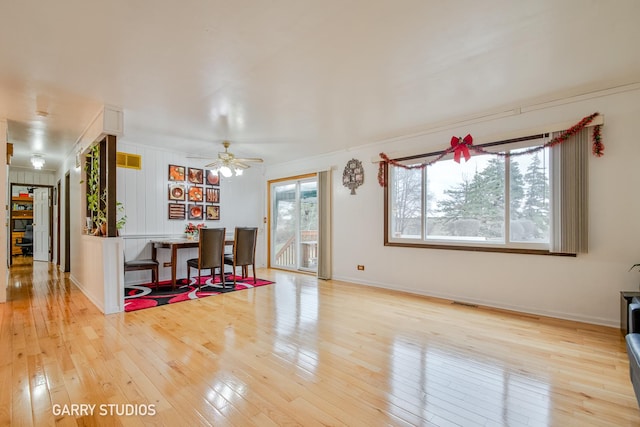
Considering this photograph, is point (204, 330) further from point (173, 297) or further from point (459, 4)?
point (459, 4)

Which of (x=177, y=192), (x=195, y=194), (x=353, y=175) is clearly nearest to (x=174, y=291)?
(x=177, y=192)

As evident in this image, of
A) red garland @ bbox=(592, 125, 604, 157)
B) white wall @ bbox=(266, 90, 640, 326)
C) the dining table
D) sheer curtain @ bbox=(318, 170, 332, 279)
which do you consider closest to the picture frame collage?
the dining table

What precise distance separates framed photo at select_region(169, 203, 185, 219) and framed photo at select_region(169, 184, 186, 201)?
13cm

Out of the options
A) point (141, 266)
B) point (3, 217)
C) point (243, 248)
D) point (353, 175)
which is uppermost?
point (353, 175)

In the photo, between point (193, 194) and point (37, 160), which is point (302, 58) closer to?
point (193, 194)

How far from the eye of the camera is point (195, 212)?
588 cm

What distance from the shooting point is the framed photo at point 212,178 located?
6117 millimetres

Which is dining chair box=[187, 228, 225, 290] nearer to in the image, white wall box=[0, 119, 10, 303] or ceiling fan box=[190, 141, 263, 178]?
ceiling fan box=[190, 141, 263, 178]

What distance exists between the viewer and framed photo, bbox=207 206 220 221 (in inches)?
241

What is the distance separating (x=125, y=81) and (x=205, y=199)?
11.3ft

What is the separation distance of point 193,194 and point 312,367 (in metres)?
4.67

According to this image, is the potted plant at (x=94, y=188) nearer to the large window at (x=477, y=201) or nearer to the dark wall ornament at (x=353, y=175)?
the dark wall ornament at (x=353, y=175)

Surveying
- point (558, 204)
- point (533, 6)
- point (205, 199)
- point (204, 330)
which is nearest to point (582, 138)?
point (558, 204)

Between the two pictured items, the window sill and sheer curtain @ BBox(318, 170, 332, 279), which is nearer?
the window sill
